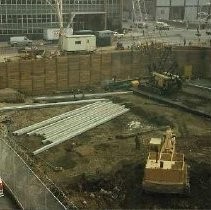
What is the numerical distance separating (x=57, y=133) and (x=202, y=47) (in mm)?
23726

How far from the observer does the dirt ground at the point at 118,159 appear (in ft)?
65.9

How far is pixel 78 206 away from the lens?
1934 centimetres

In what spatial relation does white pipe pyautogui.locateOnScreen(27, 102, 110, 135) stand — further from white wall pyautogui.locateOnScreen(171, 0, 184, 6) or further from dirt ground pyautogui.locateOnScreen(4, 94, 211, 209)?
white wall pyautogui.locateOnScreen(171, 0, 184, 6)

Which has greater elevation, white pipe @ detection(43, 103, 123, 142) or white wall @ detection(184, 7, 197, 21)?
white wall @ detection(184, 7, 197, 21)

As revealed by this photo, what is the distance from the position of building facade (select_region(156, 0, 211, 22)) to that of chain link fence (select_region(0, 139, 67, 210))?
270 ft

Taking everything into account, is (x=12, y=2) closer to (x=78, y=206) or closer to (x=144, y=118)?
(x=144, y=118)

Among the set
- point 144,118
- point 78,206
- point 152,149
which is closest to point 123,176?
point 152,149

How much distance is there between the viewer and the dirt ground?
20078 millimetres

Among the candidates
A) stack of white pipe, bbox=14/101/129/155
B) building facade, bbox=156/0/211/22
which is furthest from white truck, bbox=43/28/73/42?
building facade, bbox=156/0/211/22

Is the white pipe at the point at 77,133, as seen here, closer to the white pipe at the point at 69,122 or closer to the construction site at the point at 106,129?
the construction site at the point at 106,129

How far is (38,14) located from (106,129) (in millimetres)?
37854

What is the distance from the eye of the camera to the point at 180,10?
331ft

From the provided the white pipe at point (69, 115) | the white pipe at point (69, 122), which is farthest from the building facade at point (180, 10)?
the white pipe at point (69, 122)

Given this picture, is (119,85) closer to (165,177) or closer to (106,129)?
(106,129)
